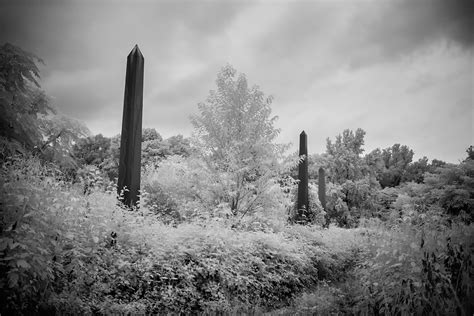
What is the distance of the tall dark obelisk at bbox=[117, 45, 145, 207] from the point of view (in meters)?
5.75

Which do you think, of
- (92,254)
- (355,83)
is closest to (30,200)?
(92,254)

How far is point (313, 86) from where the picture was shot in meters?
12.7

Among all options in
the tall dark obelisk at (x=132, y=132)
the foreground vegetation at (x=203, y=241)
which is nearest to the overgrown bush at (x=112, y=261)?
the foreground vegetation at (x=203, y=241)

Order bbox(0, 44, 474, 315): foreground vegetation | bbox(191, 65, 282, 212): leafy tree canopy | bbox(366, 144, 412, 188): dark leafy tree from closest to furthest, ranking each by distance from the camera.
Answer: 1. bbox(0, 44, 474, 315): foreground vegetation
2. bbox(191, 65, 282, 212): leafy tree canopy
3. bbox(366, 144, 412, 188): dark leafy tree

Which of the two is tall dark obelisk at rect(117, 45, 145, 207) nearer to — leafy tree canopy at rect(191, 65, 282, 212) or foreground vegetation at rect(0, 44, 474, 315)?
foreground vegetation at rect(0, 44, 474, 315)

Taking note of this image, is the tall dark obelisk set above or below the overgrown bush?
above

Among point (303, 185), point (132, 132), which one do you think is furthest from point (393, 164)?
point (132, 132)

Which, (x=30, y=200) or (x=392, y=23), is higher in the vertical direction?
(x=392, y=23)

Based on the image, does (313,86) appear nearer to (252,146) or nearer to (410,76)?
(410,76)

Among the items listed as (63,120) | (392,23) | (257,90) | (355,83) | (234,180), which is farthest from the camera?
(355,83)

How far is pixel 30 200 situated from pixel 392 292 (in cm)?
464

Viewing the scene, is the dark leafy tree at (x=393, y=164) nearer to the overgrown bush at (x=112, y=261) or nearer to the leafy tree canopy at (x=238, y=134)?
the leafy tree canopy at (x=238, y=134)

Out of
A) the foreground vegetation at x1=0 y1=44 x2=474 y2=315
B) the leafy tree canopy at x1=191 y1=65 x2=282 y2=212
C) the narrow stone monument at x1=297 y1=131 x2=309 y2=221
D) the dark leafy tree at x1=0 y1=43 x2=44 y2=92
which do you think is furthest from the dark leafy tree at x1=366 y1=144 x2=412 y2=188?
the dark leafy tree at x1=0 y1=43 x2=44 y2=92

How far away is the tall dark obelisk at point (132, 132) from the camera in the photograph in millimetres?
5754
